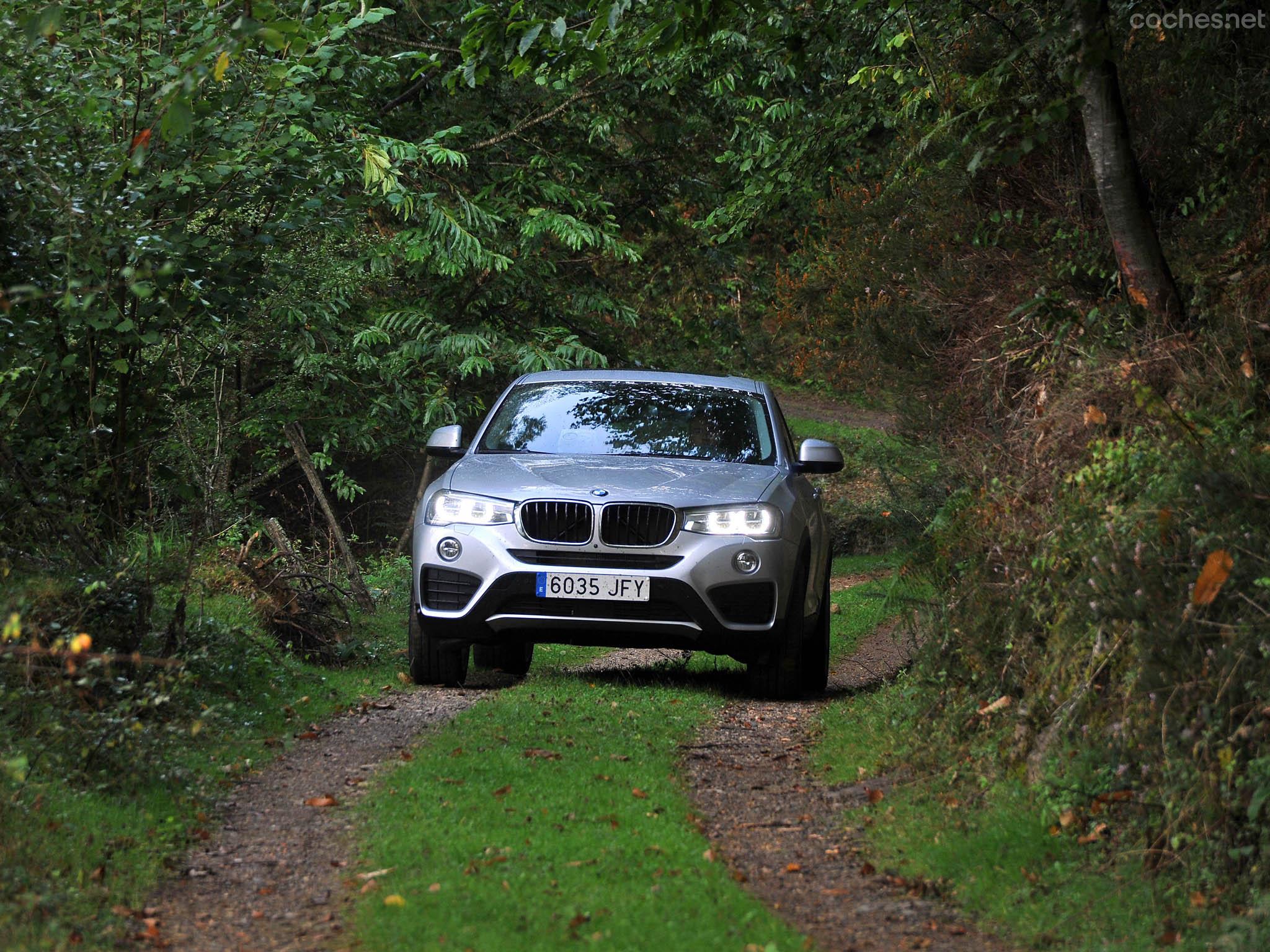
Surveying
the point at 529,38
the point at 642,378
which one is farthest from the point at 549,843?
the point at 642,378

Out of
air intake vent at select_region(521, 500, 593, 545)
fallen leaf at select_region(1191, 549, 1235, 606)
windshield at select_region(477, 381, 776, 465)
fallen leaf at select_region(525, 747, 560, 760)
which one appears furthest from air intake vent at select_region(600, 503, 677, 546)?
fallen leaf at select_region(1191, 549, 1235, 606)

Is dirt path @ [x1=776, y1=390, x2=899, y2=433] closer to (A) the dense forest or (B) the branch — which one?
(B) the branch

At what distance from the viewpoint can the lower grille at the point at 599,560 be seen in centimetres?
894

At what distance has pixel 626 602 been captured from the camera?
8.91 metres

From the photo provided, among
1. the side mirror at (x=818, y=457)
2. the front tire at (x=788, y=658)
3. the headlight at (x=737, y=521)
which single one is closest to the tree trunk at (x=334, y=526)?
the front tire at (x=788, y=658)

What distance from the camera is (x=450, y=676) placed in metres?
9.91

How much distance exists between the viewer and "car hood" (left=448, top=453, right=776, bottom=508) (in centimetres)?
906

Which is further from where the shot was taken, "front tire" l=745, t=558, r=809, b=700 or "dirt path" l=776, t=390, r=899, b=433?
"dirt path" l=776, t=390, r=899, b=433

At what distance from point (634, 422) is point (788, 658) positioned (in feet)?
6.30

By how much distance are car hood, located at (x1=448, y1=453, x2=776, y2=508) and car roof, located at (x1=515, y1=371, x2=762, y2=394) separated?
108 cm

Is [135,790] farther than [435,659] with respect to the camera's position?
No

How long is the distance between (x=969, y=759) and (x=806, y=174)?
Result: 9.67m

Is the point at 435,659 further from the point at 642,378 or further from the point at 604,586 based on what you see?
the point at 642,378

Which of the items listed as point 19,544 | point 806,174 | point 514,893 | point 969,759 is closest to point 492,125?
point 806,174
